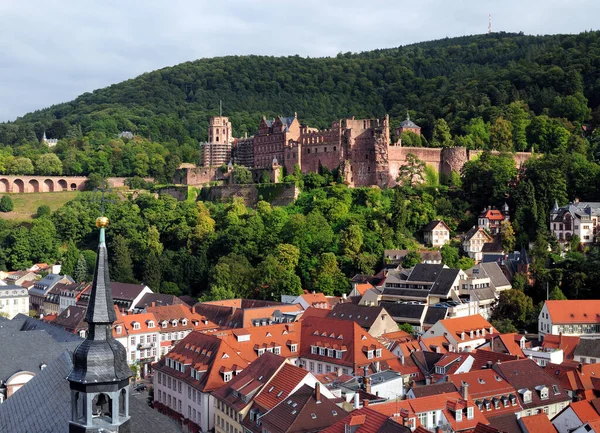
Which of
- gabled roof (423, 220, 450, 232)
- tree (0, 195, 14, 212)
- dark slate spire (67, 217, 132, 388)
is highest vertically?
dark slate spire (67, 217, 132, 388)

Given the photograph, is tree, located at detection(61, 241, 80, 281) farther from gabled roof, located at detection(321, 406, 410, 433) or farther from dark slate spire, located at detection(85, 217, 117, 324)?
dark slate spire, located at detection(85, 217, 117, 324)

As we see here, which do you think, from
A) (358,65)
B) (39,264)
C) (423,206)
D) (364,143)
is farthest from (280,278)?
(358,65)

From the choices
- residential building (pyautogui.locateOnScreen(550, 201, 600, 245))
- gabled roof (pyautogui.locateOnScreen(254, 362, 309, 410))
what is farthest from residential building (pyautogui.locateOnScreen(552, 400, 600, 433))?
residential building (pyautogui.locateOnScreen(550, 201, 600, 245))

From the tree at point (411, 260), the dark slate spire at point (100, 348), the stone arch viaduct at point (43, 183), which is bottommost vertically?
the tree at point (411, 260)

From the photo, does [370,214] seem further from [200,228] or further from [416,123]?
[416,123]

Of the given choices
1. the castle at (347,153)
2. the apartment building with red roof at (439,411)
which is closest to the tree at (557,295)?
the apartment building with red roof at (439,411)

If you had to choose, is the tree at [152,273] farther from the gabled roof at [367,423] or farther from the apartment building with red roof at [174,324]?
the gabled roof at [367,423]
